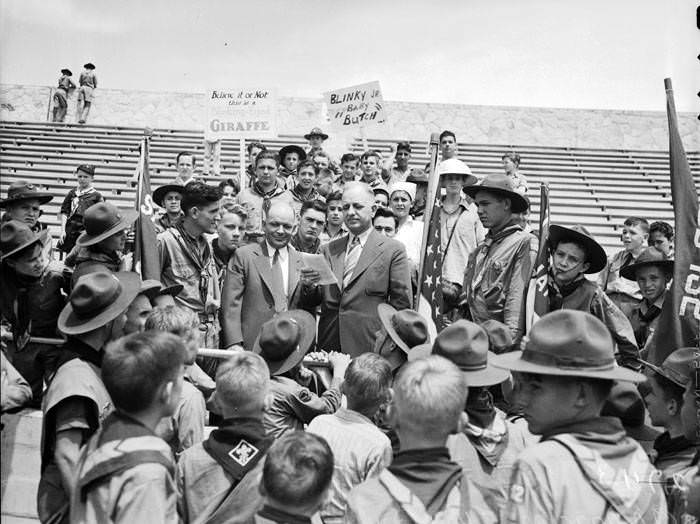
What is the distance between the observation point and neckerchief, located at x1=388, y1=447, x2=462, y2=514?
2.78 meters

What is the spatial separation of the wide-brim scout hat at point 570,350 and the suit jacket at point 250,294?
11.1 feet

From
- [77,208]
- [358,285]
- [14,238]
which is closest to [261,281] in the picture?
[358,285]

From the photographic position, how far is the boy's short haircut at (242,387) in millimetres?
3385

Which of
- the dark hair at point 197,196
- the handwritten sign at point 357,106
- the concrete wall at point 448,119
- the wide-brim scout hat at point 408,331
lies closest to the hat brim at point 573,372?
the wide-brim scout hat at point 408,331

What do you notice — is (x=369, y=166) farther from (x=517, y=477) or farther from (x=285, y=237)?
(x=517, y=477)

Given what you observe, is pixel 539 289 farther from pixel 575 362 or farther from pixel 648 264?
pixel 575 362

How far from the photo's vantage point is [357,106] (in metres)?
13.0

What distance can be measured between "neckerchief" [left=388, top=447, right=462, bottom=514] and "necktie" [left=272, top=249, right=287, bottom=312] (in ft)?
11.1

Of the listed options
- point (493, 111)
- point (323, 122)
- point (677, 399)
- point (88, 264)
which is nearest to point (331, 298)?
point (88, 264)

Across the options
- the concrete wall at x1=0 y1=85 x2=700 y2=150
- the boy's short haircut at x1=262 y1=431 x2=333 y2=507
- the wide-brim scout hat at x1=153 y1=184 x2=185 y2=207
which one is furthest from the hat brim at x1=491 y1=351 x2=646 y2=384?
the concrete wall at x1=0 y1=85 x2=700 y2=150

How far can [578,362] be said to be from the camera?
9.23 ft

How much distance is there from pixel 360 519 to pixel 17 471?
265cm

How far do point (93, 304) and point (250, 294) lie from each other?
88.9 inches

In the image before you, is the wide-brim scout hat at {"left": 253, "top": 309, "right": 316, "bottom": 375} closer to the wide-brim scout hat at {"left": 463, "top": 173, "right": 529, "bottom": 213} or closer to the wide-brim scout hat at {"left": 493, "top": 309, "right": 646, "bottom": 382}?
the wide-brim scout hat at {"left": 493, "top": 309, "right": 646, "bottom": 382}
